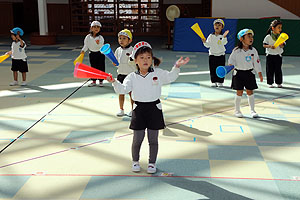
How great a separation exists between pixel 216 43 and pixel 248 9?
32.6ft

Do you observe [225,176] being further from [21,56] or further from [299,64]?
[299,64]

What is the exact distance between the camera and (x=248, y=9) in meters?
18.9

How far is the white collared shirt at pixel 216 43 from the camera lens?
389 inches

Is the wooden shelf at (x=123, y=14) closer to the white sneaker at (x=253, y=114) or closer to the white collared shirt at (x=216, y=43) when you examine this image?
the white collared shirt at (x=216, y=43)

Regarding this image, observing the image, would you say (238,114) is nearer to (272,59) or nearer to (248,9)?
(272,59)

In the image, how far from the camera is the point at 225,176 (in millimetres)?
4879

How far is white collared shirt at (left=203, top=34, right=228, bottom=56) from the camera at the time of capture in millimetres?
9883

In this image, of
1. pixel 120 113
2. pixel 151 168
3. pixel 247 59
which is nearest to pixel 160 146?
pixel 151 168

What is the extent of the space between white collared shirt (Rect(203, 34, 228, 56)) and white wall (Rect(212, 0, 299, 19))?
31.5 ft

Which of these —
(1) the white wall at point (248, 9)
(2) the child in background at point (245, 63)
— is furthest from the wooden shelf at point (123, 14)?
(2) the child in background at point (245, 63)

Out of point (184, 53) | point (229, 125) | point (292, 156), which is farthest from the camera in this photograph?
point (184, 53)

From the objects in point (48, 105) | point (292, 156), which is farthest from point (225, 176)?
point (48, 105)

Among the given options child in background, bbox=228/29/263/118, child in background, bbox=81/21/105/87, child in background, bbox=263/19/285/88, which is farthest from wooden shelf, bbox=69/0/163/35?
child in background, bbox=228/29/263/118

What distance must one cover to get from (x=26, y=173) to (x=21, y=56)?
5943 millimetres
